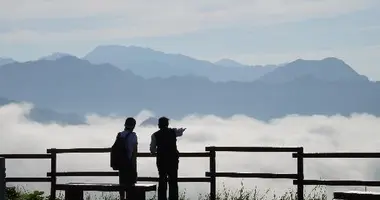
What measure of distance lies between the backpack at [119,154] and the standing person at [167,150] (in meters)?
0.57

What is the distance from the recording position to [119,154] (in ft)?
52.0

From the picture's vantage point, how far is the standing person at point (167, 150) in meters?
16.1

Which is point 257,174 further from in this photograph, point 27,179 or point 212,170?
point 27,179

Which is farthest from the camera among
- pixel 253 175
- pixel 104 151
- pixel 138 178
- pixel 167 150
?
pixel 104 151

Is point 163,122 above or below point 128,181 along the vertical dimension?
above

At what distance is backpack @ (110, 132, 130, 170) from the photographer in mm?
15781

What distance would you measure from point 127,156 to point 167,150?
0.80 metres

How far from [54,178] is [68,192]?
3.29 m

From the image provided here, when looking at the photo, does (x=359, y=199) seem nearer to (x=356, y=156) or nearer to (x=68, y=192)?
(x=356, y=156)

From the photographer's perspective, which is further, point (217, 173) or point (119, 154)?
point (217, 173)

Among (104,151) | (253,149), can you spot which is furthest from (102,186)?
(253,149)

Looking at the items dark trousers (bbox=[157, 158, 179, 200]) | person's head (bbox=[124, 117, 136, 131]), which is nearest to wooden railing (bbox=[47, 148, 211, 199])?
dark trousers (bbox=[157, 158, 179, 200])

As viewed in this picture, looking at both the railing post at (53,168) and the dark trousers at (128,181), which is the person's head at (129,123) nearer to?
the dark trousers at (128,181)

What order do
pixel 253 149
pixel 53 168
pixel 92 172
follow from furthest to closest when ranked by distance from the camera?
pixel 53 168
pixel 92 172
pixel 253 149
